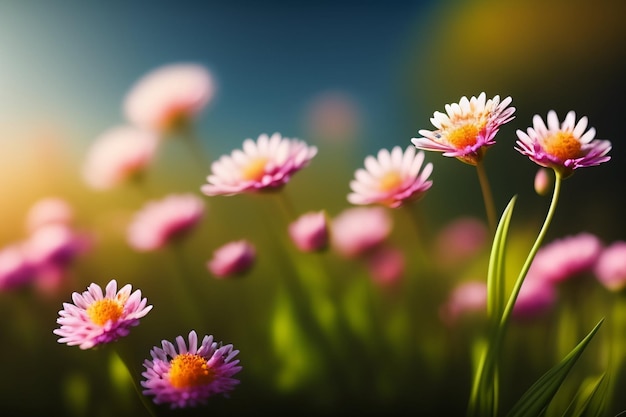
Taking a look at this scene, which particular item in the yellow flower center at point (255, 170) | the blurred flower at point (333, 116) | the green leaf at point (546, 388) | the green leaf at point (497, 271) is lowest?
the green leaf at point (546, 388)

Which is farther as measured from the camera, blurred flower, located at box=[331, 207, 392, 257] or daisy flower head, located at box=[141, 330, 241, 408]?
blurred flower, located at box=[331, 207, 392, 257]

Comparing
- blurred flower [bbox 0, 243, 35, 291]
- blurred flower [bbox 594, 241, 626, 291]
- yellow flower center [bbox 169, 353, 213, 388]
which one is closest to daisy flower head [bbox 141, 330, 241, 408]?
yellow flower center [bbox 169, 353, 213, 388]

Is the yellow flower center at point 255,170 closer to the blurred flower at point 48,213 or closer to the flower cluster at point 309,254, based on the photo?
the flower cluster at point 309,254

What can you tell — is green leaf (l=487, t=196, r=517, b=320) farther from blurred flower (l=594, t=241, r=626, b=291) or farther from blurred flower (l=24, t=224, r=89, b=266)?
blurred flower (l=24, t=224, r=89, b=266)

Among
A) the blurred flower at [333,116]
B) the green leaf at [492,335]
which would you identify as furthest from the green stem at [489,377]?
the blurred flower at [333,116]

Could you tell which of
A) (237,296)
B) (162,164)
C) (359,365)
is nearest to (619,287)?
(359,365)

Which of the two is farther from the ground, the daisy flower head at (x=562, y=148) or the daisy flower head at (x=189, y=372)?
the daisy flower head at (x=562, y=148)

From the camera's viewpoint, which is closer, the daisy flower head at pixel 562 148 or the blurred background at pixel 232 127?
the daisy flower head at pixel 562 148

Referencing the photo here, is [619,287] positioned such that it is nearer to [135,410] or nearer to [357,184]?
[357,184]

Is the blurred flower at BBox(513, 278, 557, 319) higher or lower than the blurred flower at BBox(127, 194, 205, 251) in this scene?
lower
